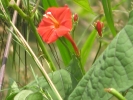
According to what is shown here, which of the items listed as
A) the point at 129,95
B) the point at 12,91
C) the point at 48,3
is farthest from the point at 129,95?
the point at 48,3

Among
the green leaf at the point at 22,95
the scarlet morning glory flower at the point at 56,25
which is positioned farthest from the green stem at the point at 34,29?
the green leaf at the point at 22,95

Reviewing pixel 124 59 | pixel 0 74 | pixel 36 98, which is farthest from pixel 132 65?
pixel 0 74

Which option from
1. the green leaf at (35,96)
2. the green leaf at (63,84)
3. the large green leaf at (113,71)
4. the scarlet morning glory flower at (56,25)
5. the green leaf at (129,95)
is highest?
the scarlet morning glory flower at (56,25)

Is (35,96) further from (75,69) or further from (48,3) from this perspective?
(48,3)

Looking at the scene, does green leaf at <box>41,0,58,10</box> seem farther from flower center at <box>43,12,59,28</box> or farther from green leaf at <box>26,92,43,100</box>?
green leaf at <box>26,92,43,100</box>

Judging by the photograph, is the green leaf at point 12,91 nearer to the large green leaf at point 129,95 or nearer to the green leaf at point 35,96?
the green leaf at point 35,96

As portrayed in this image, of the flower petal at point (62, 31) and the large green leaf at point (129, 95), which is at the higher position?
the flower petal at point (62, 31)

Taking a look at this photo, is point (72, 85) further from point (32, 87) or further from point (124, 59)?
point (124, 59)
